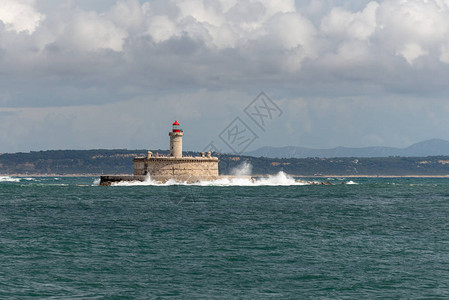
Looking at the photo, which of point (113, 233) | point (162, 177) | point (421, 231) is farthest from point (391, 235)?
point (162, 177)

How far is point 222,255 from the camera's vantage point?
30.6 meters

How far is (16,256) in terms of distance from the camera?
30000 millimetres

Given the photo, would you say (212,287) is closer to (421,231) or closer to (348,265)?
(348,265)

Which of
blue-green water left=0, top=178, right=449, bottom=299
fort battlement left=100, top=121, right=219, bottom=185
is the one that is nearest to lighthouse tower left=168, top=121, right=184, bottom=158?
fort battlement left=100, top=121, right=219, bottom=185

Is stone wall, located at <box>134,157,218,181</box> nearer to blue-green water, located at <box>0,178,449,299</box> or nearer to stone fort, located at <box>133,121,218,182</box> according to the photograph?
stone fort, located at <box>133,121,218,182</box>

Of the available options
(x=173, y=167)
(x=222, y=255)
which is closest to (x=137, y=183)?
(x=173, y=167)

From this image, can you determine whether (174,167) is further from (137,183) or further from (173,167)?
(137,183)

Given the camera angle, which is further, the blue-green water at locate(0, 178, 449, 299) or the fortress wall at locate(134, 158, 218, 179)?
the fortress wall at locate(134, 158, 218, 179)

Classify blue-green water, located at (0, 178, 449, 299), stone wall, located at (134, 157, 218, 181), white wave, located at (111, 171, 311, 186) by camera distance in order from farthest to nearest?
white wave, located at (111, 171, 311, 186) → stone wall, located at (134, 157, 218, 181) → blue-green water, located at (0, 178, 449, 299)

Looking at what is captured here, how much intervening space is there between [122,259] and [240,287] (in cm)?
752

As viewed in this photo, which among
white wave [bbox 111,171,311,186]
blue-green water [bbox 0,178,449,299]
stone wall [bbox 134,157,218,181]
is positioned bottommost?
blue-green water [bbox 0,178,449,299]

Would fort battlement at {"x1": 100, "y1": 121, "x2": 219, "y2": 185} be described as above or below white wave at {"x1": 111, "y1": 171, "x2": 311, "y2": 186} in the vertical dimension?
above

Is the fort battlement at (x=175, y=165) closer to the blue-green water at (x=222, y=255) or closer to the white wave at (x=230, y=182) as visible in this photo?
the white wave at (x=230, y=182)

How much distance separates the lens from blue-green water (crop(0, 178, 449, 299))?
Answer: 930 inches
